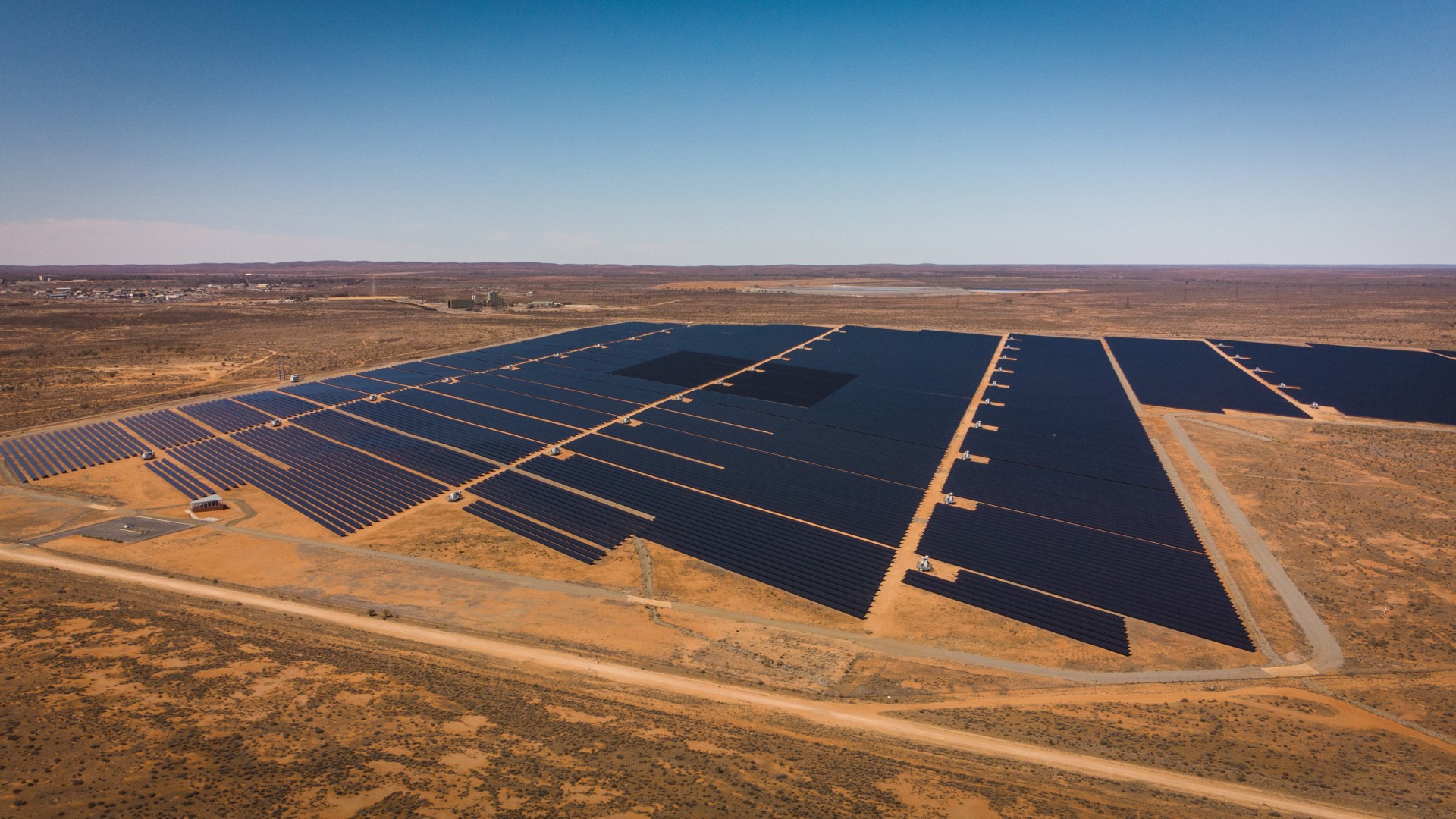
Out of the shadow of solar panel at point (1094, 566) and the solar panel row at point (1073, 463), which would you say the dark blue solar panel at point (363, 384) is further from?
the solar panel row at point (1073, 463)

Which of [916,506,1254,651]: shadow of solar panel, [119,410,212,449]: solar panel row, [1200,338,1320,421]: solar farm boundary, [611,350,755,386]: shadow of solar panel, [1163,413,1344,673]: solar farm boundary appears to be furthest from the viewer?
[611,350,755,386]: shadow of solar panel

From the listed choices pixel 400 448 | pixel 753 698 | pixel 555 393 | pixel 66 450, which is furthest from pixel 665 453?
pixel 66 450

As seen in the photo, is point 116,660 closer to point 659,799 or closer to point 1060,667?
point 659,799

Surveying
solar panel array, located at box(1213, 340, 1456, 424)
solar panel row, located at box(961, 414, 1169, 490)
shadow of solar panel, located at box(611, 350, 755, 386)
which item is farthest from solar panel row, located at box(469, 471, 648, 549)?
solar panel array, located at box(1213, 340, 1456, 424)

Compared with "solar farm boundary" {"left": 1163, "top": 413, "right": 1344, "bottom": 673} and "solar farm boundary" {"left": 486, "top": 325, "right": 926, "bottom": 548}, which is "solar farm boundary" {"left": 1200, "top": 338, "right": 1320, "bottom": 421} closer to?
"solar farm boundary" {"left": 1163, "top": 413, "right": 1344, "bottom": 673}

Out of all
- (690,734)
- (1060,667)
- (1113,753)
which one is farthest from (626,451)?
(1113,753)

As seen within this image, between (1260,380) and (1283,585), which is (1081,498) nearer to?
(1283,585)

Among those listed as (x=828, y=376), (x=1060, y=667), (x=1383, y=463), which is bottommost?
(x=1060, y=667)
